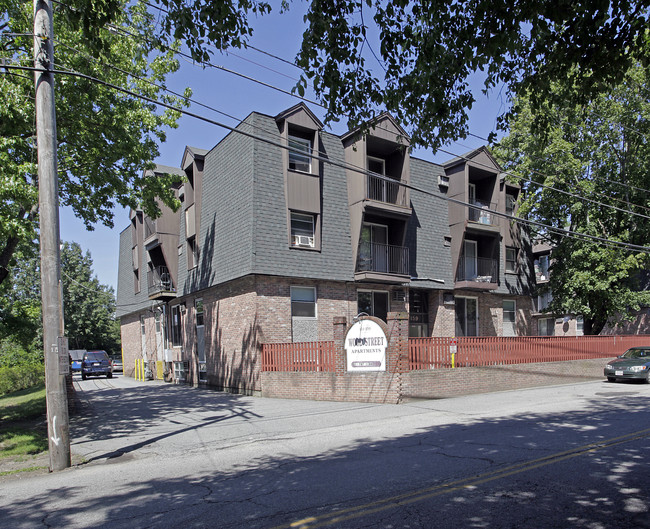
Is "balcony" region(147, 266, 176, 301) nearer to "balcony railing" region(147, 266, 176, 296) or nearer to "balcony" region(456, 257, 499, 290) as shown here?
"balcony railing" region(147, 266, 176, 296)

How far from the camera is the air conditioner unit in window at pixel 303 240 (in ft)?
62.0

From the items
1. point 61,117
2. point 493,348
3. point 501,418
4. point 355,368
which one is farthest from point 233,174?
point 501,418

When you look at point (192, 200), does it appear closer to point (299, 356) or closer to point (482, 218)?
point (299, 356)

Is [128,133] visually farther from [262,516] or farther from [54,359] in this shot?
[262,516]

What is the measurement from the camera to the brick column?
50.2 ft

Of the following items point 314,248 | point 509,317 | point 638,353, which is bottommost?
point 638,353

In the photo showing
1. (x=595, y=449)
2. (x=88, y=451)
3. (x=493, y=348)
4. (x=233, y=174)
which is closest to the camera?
(x=595, y=449)

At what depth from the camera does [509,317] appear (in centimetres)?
2669

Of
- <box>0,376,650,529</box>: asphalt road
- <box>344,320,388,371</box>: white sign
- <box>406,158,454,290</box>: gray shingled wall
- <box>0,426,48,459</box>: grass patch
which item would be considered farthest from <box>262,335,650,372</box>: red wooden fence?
<box>0,426,48,459</box>: grass patch

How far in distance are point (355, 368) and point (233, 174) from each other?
9342 millimetres

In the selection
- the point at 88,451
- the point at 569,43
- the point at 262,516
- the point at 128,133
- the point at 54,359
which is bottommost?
the point at 88,451

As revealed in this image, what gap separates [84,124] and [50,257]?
6728mm

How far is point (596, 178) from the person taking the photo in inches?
931

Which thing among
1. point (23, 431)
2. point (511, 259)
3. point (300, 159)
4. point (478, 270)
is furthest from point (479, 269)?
point (23, 431)
